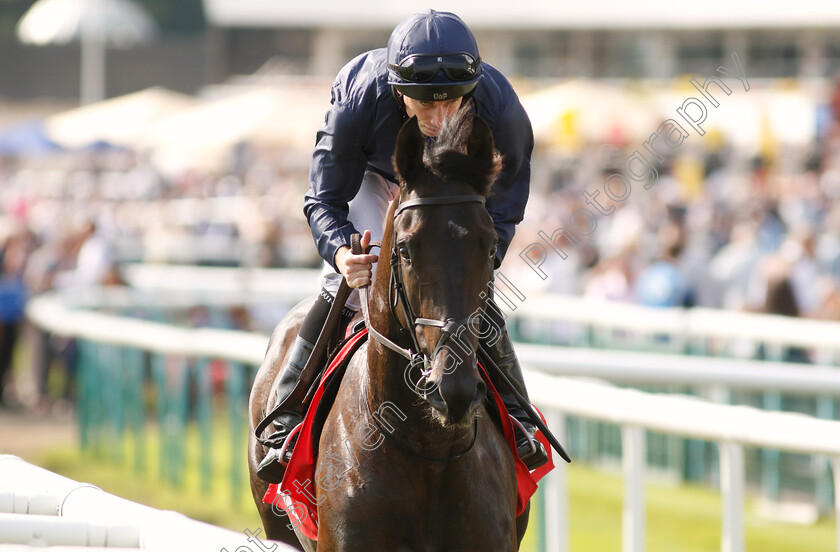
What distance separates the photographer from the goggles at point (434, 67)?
3.48 metres

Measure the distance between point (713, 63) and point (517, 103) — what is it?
40420mm

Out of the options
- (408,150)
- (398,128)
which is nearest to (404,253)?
(408,150)

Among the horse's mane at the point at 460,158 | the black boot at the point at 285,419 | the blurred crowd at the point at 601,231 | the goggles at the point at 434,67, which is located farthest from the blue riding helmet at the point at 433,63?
the blurred crowd at the point at 601,231

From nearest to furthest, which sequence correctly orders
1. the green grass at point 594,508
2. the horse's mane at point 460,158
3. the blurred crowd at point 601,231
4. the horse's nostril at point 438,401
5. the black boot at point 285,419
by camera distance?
the horse's nostril at point 438,401 < the horse's mane at point 460,158 < the black boot at point 285,419 < the green grass at point 594,508 < the blurred crowd at point 601,231

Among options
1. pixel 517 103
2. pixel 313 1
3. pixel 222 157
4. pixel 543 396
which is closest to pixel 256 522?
pixel 543 396

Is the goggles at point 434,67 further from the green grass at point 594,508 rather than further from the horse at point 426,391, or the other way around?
the green grass at point 594,508

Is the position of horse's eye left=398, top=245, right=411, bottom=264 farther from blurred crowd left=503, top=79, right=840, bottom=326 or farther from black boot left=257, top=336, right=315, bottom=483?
blurred crowd left=503, top=79, right=840, bottom=326

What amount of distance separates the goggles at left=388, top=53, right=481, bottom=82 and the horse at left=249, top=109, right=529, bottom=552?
344 millimetres

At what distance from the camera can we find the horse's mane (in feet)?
10.2

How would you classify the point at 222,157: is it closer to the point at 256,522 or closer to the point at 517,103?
the point at 256,522

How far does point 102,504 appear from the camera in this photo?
2.88 meters

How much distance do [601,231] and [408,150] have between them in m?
13.0

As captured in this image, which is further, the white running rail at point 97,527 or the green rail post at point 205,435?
the green rail post at point 205,435

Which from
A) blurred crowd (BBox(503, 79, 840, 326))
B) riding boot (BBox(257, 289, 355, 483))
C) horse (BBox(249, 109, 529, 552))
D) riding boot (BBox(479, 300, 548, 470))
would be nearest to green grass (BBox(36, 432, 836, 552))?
blurred crowd (BBox(503, 79, 840, 326))
